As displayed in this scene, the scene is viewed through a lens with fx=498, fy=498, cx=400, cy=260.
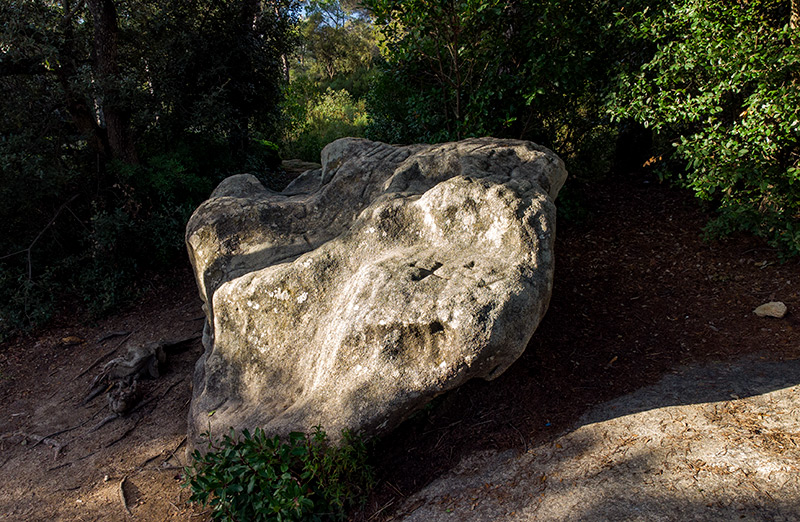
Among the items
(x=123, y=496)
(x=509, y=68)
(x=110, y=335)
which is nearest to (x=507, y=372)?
(x=123, y=496)

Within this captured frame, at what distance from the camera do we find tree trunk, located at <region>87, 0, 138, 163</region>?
6.96 metres

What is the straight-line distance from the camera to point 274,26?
9016 millimetres

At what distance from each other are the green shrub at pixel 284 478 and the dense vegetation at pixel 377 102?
180 inches

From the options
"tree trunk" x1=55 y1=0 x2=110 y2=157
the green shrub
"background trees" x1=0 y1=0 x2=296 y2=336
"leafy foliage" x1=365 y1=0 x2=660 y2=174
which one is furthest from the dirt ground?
"tree trunk" x1=55 y1=0 x2=110 y2=157

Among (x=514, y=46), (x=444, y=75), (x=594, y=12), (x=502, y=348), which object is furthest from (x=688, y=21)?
(x=502, y=348)

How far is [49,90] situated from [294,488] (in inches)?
263

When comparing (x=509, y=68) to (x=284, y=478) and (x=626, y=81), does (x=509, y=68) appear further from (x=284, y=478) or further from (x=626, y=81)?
(x=284, y=478)

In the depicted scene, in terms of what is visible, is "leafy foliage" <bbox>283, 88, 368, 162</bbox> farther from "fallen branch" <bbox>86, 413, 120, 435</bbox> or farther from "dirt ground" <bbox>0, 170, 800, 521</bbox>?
"fallen branch" <bbox>86, 413, 120, 435</bbox>

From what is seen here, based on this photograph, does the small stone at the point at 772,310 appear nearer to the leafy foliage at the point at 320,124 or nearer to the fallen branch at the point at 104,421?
the fallen branch at the point at 104,421

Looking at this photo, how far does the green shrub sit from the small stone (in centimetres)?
422

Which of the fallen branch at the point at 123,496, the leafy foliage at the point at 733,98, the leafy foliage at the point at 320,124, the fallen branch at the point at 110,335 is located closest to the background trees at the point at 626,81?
the leafy foliage at the point at 733,98

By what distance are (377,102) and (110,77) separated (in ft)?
12.8

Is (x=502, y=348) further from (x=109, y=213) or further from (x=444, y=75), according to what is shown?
(x=109, y=213)

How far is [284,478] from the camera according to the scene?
3.25 m
